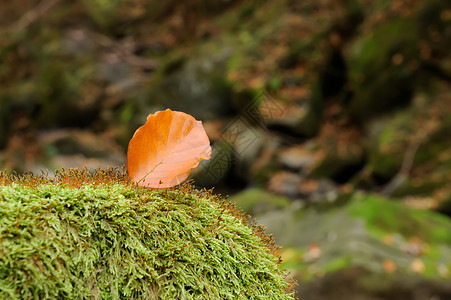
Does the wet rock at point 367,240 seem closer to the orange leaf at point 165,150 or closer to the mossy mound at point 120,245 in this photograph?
the mossy mound at point 120,245

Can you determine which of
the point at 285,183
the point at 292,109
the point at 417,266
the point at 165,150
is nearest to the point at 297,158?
the point at 285,183

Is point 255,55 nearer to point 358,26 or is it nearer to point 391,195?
point 358,26

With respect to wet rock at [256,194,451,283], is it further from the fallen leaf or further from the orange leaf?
the orange leaf

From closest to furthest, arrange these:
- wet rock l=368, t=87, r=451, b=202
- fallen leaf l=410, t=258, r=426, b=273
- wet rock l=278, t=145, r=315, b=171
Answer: fallen leaf l=410, t=258, r=426, b=273 < wet rock l=368, t=87, r=451, b=202 < wet rock l=278, t=145, r=315, b=171

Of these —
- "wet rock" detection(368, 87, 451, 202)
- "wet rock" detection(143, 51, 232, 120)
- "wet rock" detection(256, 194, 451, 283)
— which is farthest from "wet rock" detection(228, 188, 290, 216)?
"wet rock" detection(143, 51, 232, 120)

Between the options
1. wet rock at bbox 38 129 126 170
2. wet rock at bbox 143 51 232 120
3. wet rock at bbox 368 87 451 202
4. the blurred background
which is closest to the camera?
the blurred background

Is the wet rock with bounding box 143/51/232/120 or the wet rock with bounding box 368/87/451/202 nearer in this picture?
the wet rock with bounding box 368/87/451/202
